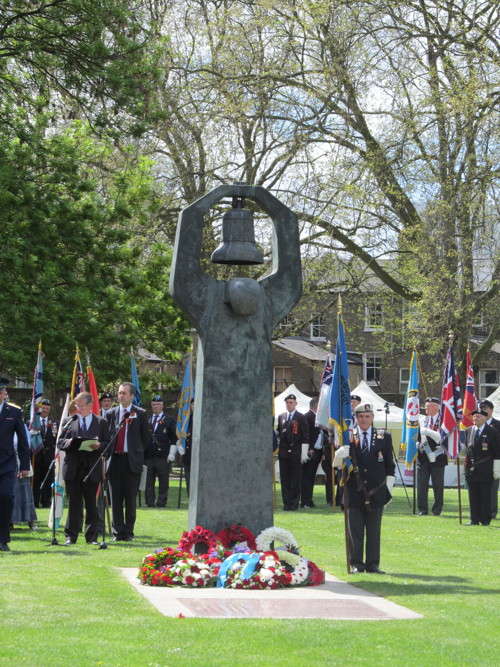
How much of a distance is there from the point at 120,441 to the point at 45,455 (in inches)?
307

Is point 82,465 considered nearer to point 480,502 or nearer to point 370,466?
point 370,466

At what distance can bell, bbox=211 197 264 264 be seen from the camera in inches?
469

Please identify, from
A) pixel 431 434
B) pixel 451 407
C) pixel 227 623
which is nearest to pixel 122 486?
pixel 227 623

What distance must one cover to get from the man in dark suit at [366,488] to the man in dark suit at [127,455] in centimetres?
365

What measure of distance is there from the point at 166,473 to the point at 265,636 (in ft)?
47.7

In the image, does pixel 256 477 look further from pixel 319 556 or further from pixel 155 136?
pixel 155 136

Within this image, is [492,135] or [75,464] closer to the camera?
[75,464]

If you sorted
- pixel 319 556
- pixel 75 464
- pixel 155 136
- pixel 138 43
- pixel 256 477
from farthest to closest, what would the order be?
1. pixel 155 136
2. pixel 138 43
3. pixel 75 464
4. pixel 319 556
5. pixel 256 477

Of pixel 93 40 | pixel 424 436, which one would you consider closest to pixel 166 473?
pixel 424 436

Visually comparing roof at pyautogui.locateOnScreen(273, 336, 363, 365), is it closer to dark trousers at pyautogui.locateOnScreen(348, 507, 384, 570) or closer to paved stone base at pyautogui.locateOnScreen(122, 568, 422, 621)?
dark trousers at pyautogui.locateOnScreen(348, 507, 384, 570)

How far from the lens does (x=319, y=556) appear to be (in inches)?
538

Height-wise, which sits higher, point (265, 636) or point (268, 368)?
point (268, 368)

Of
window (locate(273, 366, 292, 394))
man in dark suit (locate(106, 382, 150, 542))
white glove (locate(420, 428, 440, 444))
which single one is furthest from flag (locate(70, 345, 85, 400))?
window (locate(273, 366, 292, 394))

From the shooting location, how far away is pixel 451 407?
20.1 metres
